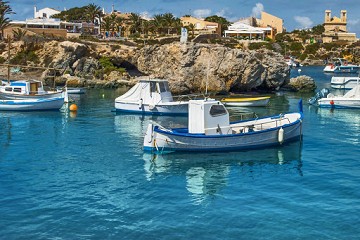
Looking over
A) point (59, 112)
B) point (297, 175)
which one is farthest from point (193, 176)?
point (59, 112)

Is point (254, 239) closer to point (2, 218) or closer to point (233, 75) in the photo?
point (2, 218)

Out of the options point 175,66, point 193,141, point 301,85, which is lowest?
point 193,141

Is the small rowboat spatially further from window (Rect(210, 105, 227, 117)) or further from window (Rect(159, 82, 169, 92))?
window (Rect(210, 105, 227, 117))

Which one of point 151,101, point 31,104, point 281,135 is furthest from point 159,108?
point 281,135

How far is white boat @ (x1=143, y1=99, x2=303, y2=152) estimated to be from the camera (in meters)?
31.3

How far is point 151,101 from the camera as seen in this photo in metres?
49.7

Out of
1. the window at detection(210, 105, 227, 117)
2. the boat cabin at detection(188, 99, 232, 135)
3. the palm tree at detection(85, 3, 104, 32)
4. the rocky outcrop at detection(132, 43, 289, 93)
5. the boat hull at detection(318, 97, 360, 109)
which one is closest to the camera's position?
the boat cabin at detection(188, 99, 232, 135)

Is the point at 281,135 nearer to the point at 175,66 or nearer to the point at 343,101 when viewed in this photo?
the point at 343,101

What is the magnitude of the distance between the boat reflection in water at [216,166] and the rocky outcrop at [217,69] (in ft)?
108

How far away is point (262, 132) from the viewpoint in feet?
108

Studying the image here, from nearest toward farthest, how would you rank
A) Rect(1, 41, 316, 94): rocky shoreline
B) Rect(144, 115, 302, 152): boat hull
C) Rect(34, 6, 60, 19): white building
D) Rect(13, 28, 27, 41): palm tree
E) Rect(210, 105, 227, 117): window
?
Rect(144, 115, 302, 152): boat hull → Rect(210, 105, 227, 117): window → Rect(1, 41, 316, 94): rocky shoreline → Rect(13, 28, 27, 41): palm tree → Rect(34, 6, 60, 19): white building

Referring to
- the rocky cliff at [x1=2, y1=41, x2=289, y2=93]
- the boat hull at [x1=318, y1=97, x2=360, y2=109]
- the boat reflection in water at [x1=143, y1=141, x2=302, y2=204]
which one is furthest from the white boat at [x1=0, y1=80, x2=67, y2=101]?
the boat hull at [x1=318, y1=97, x2=360, y2=109]

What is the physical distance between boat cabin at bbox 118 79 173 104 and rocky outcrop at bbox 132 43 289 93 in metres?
14.9

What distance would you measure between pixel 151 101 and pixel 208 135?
63.0 feet
